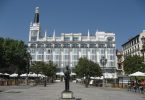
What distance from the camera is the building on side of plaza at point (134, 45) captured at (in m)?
90.0

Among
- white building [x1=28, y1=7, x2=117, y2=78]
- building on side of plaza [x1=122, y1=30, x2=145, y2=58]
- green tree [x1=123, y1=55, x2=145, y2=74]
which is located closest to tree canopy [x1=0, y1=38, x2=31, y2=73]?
green tree [x1=123, y1=55, x2=145, y2=74]

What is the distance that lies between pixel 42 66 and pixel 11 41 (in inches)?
977

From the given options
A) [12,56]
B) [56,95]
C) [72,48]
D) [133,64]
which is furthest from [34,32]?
[56,95]

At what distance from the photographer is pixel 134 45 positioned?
320 feet

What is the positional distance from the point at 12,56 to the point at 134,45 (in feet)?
133

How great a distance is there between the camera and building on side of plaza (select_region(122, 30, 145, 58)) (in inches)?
3542

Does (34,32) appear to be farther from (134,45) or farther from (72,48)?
(134,45)

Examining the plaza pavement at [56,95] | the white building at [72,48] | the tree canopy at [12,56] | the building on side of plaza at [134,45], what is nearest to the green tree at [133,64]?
the building on side of plaza at [134,45]

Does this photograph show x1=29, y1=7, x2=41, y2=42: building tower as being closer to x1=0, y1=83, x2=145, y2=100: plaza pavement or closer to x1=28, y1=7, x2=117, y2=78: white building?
x1=28, y1=7, x2=117, y2=78: white building

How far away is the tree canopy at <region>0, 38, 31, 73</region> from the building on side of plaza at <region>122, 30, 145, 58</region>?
106 ft

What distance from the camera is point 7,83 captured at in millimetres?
55031

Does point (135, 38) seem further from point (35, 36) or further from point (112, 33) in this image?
point (35, 36)

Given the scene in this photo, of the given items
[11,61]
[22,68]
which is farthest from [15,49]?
[22,68]

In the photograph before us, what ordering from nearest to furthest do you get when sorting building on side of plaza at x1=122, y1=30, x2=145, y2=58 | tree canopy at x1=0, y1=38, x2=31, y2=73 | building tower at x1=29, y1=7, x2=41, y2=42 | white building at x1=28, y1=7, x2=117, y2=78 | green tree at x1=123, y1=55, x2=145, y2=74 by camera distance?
green tree at x1=123, y1=55, x2=145, y2=74 < tree canopy at x1=0, y1=38, x2=31, y2=73 < building on side of plaza at x1=122, y1=30, x2=145, y2=58 < white building at x1=28, y1=7, x2=117, y2=78 < building tower at x1=29, y1=7, x2=41, y2=42
